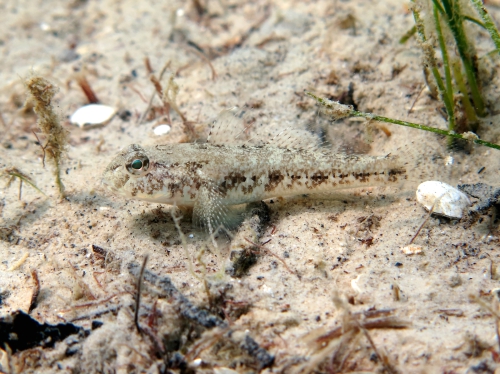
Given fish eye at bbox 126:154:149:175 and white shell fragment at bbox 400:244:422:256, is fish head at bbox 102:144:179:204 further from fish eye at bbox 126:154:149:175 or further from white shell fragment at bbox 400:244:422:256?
white shell fragment at bbox 400:244:422:256

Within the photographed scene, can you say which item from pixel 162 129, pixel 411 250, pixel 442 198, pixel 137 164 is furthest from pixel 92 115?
pixel 442 198

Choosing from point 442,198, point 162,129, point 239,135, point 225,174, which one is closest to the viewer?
point 442,198

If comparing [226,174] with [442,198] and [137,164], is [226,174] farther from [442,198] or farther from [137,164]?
[442,198]

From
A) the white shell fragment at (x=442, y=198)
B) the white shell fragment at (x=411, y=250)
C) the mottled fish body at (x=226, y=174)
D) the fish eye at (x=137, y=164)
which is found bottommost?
the white shell fragment at (x=411, y=250)

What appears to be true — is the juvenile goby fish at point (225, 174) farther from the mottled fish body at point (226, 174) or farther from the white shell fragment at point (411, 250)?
the white shell fragment at point (411, 250)

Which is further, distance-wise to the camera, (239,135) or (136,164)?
(239,135)

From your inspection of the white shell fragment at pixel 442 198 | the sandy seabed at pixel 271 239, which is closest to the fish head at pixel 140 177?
the sandy seabed at pixel 271 239
